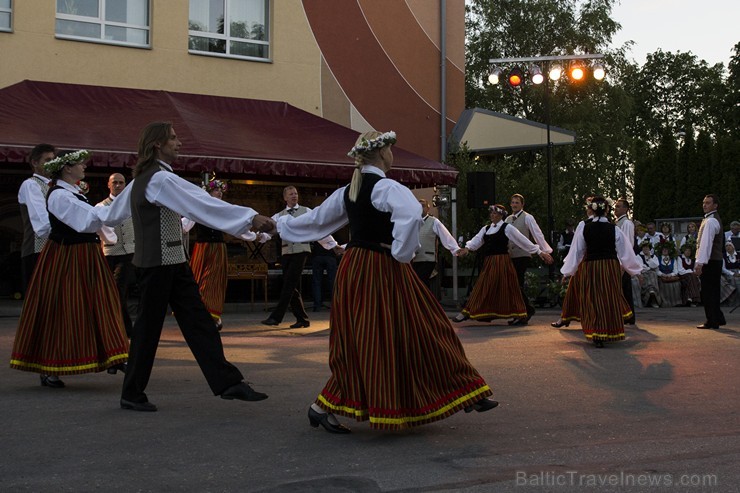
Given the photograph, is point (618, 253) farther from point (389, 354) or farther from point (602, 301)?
point (389, 354)

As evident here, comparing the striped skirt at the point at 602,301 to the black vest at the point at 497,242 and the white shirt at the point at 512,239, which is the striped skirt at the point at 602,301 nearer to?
the white shirt at the point at 512,239

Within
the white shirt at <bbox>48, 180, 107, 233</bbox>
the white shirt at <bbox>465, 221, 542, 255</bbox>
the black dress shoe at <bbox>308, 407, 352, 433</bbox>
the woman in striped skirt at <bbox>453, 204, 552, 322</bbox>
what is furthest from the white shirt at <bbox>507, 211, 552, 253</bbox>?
the black dress shoe at <bbox>308, 407, 352, 433</bbox>

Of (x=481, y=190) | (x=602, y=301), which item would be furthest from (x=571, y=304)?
(x=481, y=190)

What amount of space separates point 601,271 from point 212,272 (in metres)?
4.67

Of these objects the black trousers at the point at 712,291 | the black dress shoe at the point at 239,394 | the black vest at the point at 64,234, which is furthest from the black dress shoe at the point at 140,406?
the black trousers at the point at 712,291

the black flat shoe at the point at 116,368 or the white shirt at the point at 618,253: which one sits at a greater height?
the white shirt at the point at 618,253

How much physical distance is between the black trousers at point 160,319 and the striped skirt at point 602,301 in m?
5.82

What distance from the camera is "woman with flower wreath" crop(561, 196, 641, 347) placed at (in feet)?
37.5

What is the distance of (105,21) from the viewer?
20.0 m

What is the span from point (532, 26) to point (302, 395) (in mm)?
36553

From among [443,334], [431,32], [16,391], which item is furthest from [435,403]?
[431,32]

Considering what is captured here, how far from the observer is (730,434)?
19.6 feet

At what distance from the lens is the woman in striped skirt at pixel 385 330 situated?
19.2 ft

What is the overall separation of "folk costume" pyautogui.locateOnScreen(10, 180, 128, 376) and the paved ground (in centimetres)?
24
